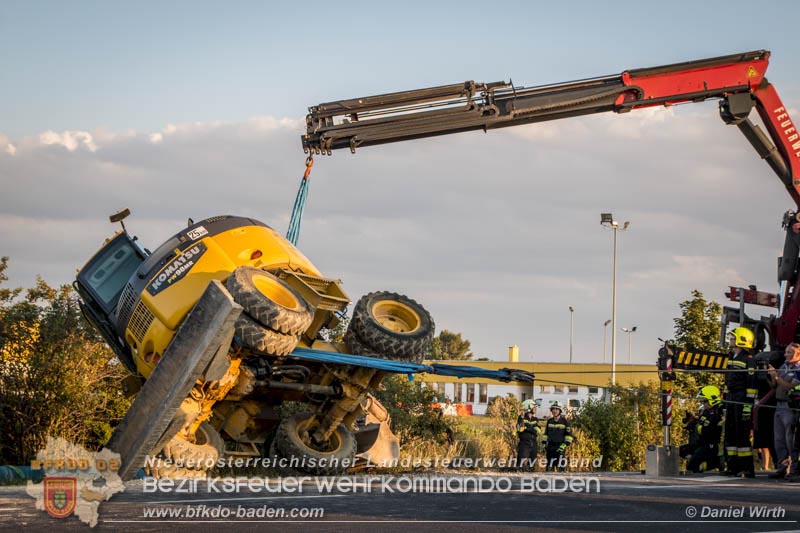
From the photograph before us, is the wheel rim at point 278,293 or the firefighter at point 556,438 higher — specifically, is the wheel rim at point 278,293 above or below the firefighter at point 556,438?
above

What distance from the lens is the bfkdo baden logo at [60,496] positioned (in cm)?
804

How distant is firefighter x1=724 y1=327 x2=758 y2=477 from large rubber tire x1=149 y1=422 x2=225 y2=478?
7.50 metres

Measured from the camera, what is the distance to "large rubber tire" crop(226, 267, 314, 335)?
11352mm

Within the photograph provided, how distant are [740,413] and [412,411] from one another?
6.77 m

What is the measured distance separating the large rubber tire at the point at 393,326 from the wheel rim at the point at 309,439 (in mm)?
1366

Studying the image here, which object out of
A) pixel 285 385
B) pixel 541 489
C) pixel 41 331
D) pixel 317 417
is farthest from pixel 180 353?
pixel 41 331

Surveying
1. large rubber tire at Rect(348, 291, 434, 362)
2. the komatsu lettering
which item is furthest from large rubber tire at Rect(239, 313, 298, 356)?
large rubber tire at Rect(348, 291, 434, 362)

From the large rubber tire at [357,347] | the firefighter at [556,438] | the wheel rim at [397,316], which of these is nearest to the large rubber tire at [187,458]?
the large rubber tire at [357,347]

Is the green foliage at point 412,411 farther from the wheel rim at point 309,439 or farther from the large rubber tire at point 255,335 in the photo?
the large rubber tire at point 255,335

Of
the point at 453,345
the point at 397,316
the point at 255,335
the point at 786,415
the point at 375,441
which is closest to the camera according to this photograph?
the point at 255,335

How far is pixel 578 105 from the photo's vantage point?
15219 mm

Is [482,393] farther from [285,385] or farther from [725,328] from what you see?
[285,385]

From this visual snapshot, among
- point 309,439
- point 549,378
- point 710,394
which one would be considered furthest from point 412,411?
point 549,378

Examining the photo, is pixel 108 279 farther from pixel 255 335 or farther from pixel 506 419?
pixel 506 419
